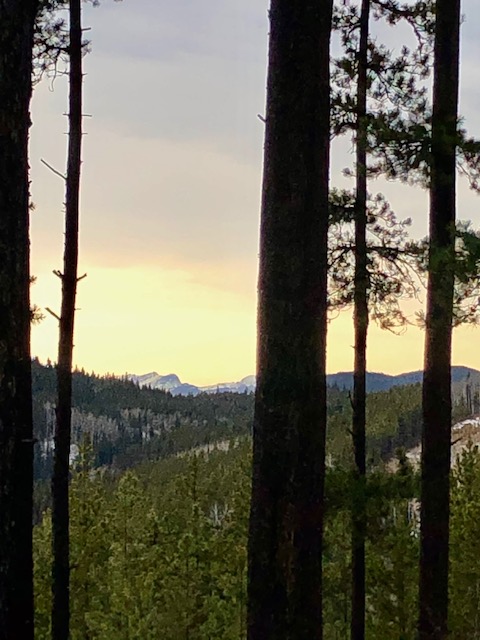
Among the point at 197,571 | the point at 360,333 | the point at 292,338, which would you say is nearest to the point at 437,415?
the point at 360,333

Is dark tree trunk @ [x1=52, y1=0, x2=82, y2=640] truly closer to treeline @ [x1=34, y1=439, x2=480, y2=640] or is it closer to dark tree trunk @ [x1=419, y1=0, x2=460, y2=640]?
dark tree trunk @ [x1=419, y1=0, x2=460, y2=640]

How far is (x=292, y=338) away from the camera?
359 centimetres

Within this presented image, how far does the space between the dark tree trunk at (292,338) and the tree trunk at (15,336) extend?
110 centimetres

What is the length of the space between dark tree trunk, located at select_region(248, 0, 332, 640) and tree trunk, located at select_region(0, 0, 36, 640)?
110 centimetres

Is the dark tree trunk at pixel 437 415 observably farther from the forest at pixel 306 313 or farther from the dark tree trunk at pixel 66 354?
the dark tree trunk at pixel 66 354

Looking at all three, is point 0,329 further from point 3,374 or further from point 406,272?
point 406,272

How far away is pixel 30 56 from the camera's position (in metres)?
3.54

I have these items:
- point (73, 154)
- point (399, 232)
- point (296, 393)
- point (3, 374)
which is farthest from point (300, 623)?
point (399, 232)

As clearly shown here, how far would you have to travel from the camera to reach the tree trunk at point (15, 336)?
3369 millimetres

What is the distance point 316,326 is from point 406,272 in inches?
196

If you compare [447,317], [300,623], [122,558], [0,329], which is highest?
[447,317]

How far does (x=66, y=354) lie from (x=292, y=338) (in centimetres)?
412

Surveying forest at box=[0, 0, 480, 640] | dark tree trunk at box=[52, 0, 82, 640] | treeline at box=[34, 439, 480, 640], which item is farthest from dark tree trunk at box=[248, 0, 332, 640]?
treeline at box=[34, 439, 480, 640]

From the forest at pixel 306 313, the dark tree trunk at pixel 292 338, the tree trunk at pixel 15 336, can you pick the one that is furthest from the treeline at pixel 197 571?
the tree trunk at pixel 15 336
